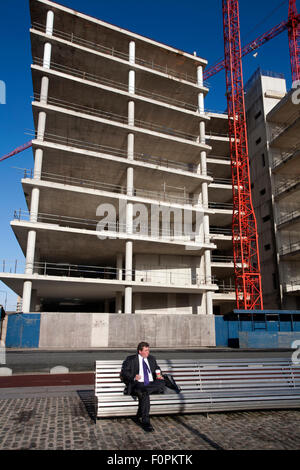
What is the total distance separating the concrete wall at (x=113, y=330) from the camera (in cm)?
1955

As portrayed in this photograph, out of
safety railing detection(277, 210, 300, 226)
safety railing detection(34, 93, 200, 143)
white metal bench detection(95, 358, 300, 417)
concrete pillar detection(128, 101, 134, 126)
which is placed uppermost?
safety railing detection(34, 93, 200, 143)

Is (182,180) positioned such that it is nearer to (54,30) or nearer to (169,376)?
(54,30)

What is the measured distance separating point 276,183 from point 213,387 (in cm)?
3399

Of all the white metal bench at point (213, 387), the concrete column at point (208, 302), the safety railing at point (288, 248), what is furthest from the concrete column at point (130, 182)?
the white metal bench at point (213, 387)

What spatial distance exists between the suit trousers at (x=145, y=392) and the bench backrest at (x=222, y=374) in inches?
11.5

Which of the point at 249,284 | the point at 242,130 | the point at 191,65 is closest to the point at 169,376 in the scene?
the point at 249,284

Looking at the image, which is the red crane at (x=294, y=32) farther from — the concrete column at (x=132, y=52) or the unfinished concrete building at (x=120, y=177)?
the concrete column at (x=132, y=52)

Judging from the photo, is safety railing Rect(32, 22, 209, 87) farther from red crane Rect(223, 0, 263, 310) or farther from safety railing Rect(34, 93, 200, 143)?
red crane Rect(223, 0, 263, 310)

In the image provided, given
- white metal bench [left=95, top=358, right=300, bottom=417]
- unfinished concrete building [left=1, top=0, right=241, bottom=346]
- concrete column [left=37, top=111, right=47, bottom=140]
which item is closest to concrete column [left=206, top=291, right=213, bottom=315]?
unfinished concrete building [left=1, top=0, right=241, bottom=346]

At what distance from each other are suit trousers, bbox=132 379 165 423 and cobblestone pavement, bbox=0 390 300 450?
0.20 meters

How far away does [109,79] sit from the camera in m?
30.4

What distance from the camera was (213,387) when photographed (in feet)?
18.6

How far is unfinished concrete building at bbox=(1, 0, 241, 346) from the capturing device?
23.7 meters
